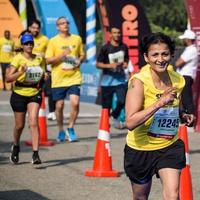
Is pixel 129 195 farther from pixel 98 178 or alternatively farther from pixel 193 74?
pixel 193 74

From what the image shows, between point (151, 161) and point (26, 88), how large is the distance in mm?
4766

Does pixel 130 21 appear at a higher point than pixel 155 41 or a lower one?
lower

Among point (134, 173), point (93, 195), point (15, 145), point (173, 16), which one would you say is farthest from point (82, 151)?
point (173, 16)

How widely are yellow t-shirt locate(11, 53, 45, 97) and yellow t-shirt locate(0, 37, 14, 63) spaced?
14.4 meters

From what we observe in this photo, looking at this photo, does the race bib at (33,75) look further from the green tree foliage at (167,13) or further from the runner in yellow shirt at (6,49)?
the green tree foliage at (167,13)

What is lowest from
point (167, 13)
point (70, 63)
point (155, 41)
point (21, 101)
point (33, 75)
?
point (167, 13)

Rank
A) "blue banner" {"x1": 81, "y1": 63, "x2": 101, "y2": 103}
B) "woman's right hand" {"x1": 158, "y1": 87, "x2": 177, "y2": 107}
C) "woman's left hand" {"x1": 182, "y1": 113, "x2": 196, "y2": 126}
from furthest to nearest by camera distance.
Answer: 1. "blue banner" {"x1": 81, "y1": 63, "x2": 101, "y2": 103}
2. "woman's left hand" {"x1": 182, "y1": 113, "x2": 196, "y2": 126}
3. "woman's right hand" {"x1": 158, "y1": 87, "x2": 177, "y2": 107}

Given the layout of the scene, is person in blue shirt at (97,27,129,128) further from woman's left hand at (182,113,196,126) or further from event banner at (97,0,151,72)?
woman's left hand at (182,113,196,126)

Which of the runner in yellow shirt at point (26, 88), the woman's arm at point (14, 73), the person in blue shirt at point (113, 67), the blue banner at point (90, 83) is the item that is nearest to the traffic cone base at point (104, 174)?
the runner in yellow shirt at point (26, 88)

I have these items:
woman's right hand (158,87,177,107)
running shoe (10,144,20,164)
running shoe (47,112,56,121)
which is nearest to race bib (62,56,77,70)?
running shoe (10,144,20,164)

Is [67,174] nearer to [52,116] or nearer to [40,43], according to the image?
[40,43]

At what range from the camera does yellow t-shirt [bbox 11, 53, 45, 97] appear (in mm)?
10680

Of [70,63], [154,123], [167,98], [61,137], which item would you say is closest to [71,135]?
[61,137]

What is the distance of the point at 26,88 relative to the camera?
10.8 metres
